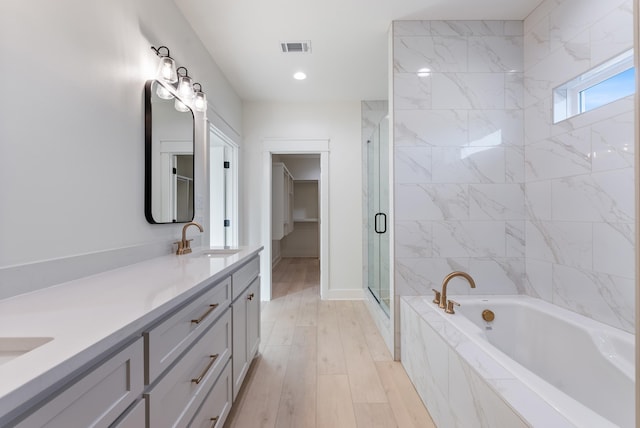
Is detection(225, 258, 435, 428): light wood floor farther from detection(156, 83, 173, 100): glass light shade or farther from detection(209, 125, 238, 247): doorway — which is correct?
detection(156, 83, 173, 100): glass light shade

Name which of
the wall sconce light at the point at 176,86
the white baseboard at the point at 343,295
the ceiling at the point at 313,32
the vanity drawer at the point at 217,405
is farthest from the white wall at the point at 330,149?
the vanity drawer at the point at 217,405

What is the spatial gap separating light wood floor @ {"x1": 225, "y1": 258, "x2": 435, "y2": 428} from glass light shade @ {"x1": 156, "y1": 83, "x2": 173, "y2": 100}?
187cm

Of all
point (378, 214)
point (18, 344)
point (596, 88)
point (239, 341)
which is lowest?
point (239, 341)

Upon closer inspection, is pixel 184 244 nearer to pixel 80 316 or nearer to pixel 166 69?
pixel 166 69

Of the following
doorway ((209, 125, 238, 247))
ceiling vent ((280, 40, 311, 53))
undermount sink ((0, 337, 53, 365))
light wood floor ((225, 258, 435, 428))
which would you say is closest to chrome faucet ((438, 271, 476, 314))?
light wood floor ((225, 258, 435, 428))

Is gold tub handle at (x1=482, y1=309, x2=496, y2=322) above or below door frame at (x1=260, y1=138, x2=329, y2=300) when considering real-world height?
below

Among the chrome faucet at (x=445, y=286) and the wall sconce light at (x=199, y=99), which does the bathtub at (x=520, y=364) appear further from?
the wall sconce light at (x=199, y=99)

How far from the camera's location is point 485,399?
3.67 ft

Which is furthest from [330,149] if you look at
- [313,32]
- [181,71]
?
[181,71]

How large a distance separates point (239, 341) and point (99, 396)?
1.17 meters

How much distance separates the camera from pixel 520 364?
5.36 ft

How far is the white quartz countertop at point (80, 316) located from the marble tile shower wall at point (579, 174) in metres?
2.00

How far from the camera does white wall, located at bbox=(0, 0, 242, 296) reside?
0.98 meters

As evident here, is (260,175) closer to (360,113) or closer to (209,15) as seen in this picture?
(360,113)
